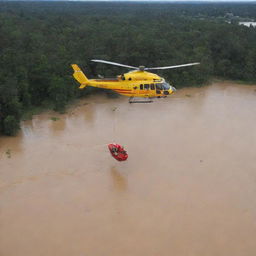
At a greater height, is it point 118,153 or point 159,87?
point 159,87

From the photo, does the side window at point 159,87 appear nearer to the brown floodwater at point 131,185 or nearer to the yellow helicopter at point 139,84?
the yellow helicopter at point 139,84

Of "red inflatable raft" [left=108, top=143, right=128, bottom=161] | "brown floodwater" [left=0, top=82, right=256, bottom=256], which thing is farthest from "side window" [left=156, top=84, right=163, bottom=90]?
"red inflatable raft" [left=108, top=143, right=128, bottom=161]

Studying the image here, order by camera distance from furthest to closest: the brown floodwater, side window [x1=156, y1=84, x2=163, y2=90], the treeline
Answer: the treeline
side window [x1=156, y1=84, x2=163, y2=90]
the brown floodwater

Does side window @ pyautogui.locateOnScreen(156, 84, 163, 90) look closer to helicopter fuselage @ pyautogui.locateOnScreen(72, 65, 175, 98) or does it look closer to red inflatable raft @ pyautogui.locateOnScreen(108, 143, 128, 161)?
helicopter fuselage @ pyautogui.locateOnScreen(72, 65, 175, 98)

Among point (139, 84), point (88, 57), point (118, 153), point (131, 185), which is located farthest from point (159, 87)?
point (88, 57)

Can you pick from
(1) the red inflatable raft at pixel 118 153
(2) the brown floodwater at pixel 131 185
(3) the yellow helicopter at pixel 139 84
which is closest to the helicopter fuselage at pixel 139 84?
(3) the yellow helicopter at pixel 139 84

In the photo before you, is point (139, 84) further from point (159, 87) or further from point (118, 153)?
point (118, 153)

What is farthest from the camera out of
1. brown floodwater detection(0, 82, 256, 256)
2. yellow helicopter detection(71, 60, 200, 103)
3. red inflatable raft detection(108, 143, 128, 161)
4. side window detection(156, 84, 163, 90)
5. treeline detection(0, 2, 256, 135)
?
treeline detection(0, 2, 256, 135)

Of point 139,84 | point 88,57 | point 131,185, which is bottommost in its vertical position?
point 131,185

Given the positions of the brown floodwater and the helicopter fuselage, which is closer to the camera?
the brown floodwater

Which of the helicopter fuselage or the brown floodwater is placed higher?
the helicopter fuselage
